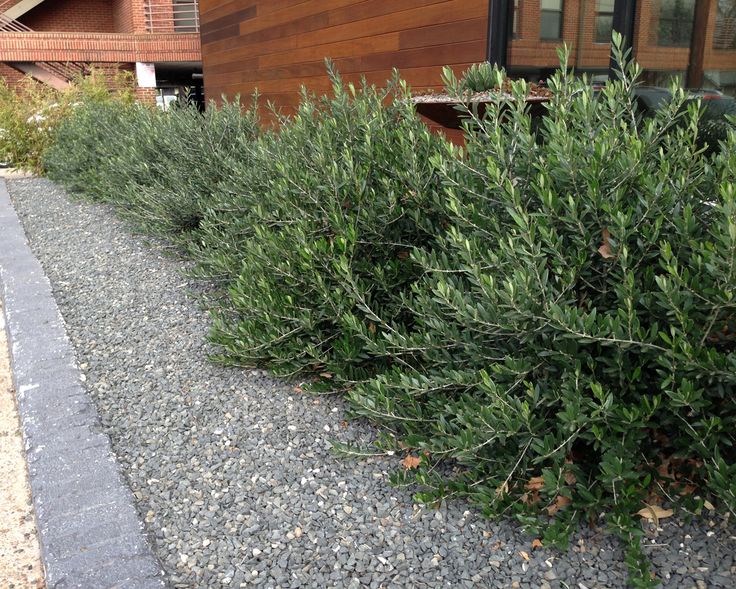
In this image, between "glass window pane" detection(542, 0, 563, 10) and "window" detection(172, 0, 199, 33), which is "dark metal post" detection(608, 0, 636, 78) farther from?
"window" detection(172, 0, 199, 33)

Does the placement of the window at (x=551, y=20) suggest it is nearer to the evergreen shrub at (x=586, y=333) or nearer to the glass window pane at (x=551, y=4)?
the glass window pane at (x=551, y=4)

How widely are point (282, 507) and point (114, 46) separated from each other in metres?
22.9

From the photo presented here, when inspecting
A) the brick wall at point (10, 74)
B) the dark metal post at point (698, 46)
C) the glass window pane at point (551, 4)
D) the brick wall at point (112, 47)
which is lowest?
the dark metal post at point (698, 46)

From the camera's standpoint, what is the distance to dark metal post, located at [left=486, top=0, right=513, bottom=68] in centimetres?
502

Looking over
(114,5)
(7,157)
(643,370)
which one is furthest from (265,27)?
(114,5)

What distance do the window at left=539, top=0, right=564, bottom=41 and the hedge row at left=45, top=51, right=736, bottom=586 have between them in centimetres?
199

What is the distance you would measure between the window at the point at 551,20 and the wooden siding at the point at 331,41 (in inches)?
17.5

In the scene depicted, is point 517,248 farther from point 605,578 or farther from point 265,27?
point 265,27

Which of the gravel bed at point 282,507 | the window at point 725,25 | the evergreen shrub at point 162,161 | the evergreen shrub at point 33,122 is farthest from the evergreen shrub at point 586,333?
the evergreen shrub at point 33,122

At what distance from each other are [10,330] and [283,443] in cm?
235

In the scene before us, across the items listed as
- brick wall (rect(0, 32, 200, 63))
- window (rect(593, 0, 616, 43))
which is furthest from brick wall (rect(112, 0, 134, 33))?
window (rect(593, 0, 616, 43))

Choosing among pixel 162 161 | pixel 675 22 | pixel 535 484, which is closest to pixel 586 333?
pixel 535 484

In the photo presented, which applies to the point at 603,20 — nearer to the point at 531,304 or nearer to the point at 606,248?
the point at 606,248

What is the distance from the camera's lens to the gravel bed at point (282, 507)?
80.2 inches
